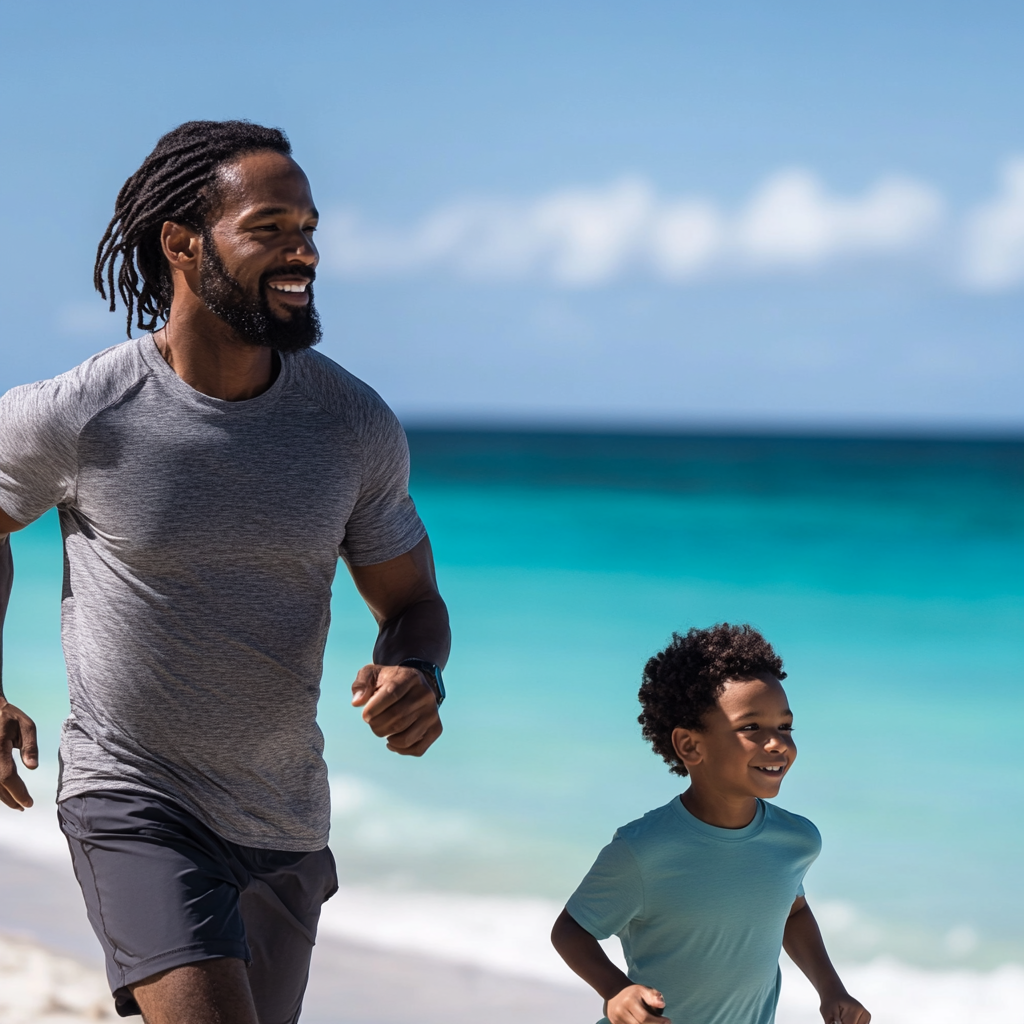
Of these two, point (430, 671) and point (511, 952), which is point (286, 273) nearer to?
point (430, 671)

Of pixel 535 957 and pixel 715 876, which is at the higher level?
pixel 535 957

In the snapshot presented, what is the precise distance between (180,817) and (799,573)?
16.0 metres

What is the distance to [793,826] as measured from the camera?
2.83 m

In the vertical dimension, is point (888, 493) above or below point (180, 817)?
above

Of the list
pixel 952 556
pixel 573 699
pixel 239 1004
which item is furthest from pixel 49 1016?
pixel 952 556

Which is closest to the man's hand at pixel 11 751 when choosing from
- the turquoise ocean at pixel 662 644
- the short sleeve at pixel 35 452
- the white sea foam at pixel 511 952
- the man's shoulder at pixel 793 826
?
the short sleeve at pixel 35 452

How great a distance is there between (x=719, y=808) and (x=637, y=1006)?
0.54 metres

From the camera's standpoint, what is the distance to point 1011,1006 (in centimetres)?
539

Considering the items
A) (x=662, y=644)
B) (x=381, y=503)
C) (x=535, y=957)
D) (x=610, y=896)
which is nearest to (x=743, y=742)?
(x=610, y=896)

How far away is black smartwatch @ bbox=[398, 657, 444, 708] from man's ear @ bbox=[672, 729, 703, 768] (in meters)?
0.62

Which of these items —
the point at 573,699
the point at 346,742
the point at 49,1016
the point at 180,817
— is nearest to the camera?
the point at 180,817

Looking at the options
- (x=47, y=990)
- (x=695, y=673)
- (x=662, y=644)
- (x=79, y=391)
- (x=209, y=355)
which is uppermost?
(x=662, y=644)

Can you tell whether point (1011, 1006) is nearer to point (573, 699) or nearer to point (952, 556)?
point (573, 699)

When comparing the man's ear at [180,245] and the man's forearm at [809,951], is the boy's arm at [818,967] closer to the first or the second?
the man's forearm at [809,951]
